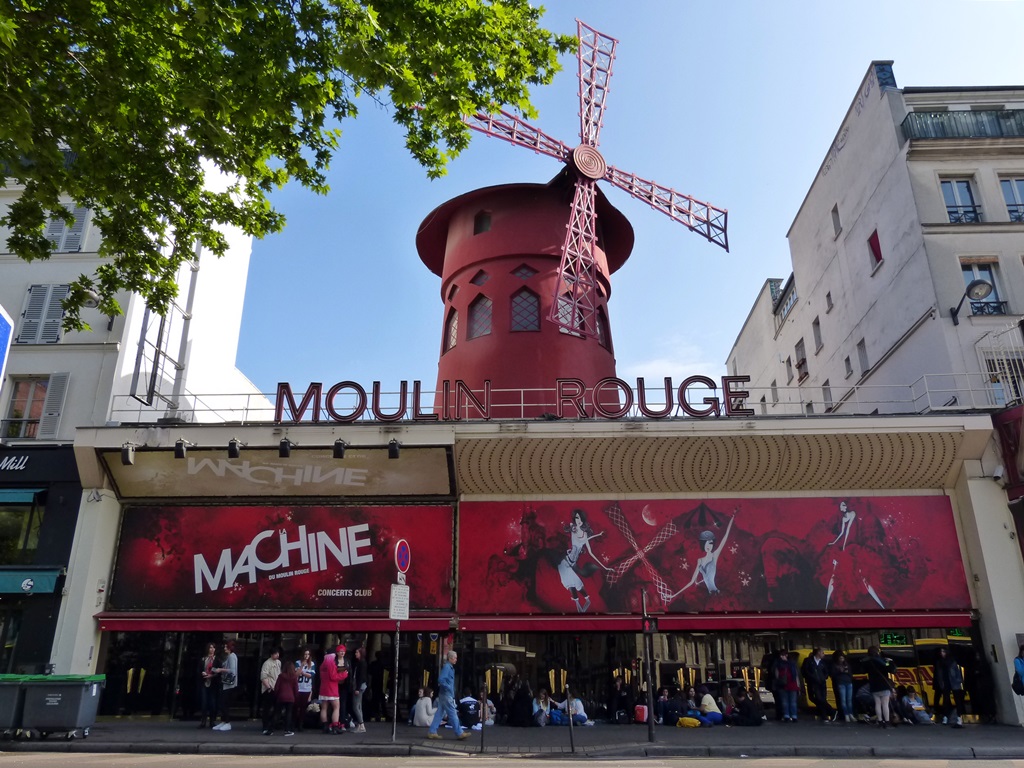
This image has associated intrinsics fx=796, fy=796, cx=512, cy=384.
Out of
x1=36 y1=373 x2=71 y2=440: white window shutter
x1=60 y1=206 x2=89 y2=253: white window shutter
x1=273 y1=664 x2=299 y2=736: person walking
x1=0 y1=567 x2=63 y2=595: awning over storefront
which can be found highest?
x1=60 y1=206 x2=89 y2=253: white window shutter

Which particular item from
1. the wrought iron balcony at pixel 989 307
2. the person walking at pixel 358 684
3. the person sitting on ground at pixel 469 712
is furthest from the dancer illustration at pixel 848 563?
the person walking at pixel 358 684

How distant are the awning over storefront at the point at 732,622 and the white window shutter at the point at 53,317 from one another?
857 centimetres

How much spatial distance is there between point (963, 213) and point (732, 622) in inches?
345

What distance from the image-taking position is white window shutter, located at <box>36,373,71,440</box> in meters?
13.1

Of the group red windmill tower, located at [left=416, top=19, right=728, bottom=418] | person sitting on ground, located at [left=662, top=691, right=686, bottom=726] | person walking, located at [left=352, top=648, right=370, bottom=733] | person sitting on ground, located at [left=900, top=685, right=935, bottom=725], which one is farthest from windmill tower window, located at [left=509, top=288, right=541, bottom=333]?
person sitting on ground, located at [left=900, top=685, right=935, bottom=725]

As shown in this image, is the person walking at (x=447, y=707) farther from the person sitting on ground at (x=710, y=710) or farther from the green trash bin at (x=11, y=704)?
the green trash bin at (x=11, y=704)

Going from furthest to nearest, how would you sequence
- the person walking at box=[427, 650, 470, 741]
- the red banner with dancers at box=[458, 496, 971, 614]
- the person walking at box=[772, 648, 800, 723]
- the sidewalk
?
the red banner with dancers at box=[458, 496, 971, 614]
the person walking at box=[772, 648, 800, 723]
the person walking at box=[427, 650, 470, 741]
the sidewalk

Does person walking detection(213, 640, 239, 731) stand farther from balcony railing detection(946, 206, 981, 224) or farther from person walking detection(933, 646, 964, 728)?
balcony railing detection(946, 206, 981, 224)

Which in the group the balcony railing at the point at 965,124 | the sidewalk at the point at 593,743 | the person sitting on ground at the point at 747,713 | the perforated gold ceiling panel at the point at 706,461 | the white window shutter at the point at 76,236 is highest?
the balcony railing at the point at 965,124

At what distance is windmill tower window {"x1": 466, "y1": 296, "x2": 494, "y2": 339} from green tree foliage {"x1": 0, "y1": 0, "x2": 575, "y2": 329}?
25.0 ft

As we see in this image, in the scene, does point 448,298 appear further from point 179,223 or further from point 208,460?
point 179,223

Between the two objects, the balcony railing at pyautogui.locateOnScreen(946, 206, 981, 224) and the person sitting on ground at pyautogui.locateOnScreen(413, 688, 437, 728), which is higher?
the balcony railing at pyautogui.locateOnScreen(946, 206, 981, 224)

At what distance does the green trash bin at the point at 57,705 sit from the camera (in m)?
9.12

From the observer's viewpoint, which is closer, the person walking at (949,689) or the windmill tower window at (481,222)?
the person walking at (949,689)
